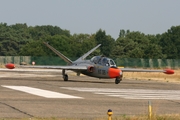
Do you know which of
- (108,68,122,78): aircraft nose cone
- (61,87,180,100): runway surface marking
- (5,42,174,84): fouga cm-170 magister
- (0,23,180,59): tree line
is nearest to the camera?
(61,87,180,100): runway surface marking

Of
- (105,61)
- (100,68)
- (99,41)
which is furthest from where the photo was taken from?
(99,41)

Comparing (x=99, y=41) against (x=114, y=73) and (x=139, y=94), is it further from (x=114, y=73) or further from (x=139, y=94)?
(x=139, y=94)

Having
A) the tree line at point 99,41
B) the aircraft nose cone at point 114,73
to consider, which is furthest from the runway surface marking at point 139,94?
the tree line at point 99,41

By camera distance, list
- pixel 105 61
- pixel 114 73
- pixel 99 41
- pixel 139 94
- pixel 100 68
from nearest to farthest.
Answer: pixel 139 94
pixel 114 73
pixel 105 61
pixel 100 68
pixel 99 41

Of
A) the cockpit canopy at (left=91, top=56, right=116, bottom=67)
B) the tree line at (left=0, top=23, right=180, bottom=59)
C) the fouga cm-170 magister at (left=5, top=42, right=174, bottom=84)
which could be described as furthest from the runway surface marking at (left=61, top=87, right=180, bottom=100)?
the tree line at (left=0, top=23, right=180, bottom=59)

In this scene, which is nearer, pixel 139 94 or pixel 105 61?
pixel 139 94

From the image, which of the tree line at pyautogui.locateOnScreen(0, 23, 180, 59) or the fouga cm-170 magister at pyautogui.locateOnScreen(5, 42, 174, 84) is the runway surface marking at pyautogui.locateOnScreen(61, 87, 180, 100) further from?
the tree line at pyautogui.locateOnScreen(0, 23, 180, 59)

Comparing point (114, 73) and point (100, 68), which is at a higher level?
point (100, 68)

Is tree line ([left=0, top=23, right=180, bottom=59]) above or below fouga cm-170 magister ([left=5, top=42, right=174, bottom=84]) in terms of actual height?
above

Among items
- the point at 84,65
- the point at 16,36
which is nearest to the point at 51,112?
the point at 84,65

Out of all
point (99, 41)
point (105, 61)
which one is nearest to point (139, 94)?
point (105, 61)


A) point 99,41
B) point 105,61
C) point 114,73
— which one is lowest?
point 114,73

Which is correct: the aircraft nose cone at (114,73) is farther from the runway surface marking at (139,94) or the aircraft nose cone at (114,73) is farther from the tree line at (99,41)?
the tree line at (99,41)

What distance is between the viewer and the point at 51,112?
1664 centimetres
